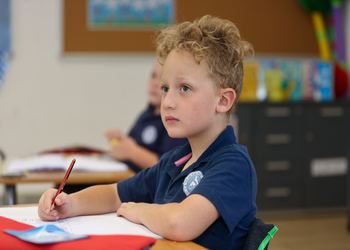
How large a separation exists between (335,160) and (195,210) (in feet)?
10.4

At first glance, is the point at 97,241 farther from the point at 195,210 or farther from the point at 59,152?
the point at 59,152

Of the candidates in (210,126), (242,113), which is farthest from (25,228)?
(242,113)

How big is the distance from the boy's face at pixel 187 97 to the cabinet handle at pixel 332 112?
2.91m

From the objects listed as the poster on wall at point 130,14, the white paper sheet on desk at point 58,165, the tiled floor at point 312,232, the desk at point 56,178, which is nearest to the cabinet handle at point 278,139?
the tiled floor at point 312,232

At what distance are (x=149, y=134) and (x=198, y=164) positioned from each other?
1214 mm

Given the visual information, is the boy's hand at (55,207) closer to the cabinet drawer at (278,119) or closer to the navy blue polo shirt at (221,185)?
the navy blue polo shirt at (221,185)

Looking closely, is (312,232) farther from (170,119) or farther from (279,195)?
(170,119)

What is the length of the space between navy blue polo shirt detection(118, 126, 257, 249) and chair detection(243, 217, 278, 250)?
0.02 meters

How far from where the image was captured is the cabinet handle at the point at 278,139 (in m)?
3.46

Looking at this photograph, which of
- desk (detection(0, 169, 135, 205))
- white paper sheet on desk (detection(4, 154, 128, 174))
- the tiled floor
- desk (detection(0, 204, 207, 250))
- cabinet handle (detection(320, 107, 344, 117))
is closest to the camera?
desk (detection(0, 204, 207, 250))

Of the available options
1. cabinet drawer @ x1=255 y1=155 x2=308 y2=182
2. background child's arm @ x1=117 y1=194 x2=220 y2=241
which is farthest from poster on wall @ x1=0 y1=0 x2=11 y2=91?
background child's arm @ x1=117 y1=194 x2=220 y2=241

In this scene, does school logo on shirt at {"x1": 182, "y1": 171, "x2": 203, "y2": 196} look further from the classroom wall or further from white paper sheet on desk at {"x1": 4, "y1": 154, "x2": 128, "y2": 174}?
the classroom wall

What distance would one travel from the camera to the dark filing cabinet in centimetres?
344

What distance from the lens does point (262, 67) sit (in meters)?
3.89
